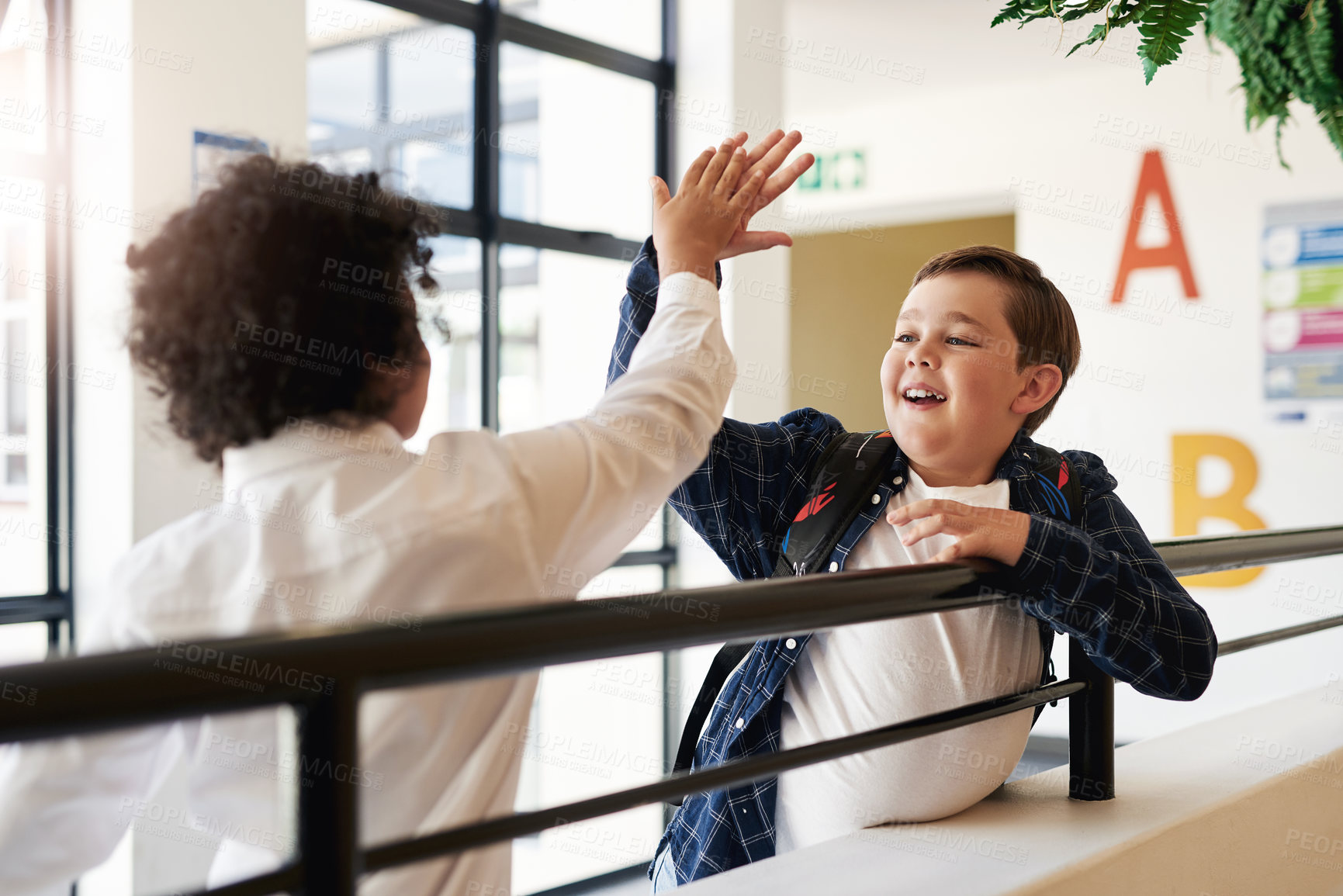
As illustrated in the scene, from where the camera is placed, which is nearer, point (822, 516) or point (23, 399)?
point (822, 516)

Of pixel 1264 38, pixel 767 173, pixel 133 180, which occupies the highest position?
pixel 133 180

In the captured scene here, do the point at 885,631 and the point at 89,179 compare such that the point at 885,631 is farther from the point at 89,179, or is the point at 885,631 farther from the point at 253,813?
the point at 89,179

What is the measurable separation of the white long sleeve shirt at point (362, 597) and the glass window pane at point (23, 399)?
259cm

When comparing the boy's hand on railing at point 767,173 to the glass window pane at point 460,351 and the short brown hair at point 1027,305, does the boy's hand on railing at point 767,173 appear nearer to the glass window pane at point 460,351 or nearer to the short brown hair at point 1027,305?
the short brown hair at point 1027,305

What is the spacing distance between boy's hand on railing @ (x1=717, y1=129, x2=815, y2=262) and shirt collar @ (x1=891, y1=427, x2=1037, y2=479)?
0.35 metres

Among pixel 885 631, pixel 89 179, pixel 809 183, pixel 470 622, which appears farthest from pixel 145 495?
pixel 809 183

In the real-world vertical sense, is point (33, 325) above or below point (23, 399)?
above

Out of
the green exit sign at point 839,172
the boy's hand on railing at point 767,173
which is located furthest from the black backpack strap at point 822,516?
the green exit sign at point 839,172

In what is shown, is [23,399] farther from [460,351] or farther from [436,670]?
[436,670]

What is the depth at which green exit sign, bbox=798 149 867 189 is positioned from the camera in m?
6.63

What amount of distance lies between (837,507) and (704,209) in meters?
0.43

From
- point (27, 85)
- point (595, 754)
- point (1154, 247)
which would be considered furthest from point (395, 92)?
point (1154, 247)

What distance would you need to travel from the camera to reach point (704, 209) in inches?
46.8

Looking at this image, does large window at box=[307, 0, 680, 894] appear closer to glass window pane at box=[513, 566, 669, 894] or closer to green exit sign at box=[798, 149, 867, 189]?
glass window pane at box=[513, 566, 669, 894]
